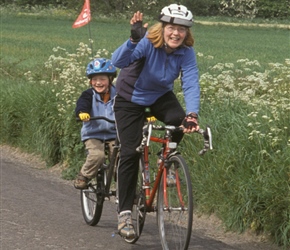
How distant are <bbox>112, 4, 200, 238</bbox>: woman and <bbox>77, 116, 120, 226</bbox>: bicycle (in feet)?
1.63

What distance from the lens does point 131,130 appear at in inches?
278

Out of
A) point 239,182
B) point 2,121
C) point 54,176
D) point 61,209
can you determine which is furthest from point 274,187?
point 2,121

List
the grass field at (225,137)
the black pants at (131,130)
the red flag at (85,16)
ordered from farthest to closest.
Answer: the red flag at (85,16)
the grass field at (225,137)
the black pants at (131,130)

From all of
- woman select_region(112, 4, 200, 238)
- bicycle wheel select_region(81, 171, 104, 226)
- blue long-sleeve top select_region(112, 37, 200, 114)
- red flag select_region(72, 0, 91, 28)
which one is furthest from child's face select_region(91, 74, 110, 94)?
red flag select_region(72, 0, 91, 28)

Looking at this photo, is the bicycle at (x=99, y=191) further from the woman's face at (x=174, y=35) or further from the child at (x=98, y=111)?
the woman's face at (x=174, y=35)

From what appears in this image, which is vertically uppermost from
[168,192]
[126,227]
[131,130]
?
[131,130]

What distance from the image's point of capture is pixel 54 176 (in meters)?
11.2

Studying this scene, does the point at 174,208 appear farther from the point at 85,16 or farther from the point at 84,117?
the point at 85,16

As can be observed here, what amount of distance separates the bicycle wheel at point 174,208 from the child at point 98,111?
1.35 meters

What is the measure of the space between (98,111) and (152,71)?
1292mm

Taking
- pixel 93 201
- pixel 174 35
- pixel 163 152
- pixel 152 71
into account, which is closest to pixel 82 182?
pixel 93 201

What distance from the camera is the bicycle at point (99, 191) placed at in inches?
303

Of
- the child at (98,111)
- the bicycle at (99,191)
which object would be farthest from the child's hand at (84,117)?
the child at (98,111)

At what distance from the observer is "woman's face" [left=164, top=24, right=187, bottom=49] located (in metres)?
6.71
